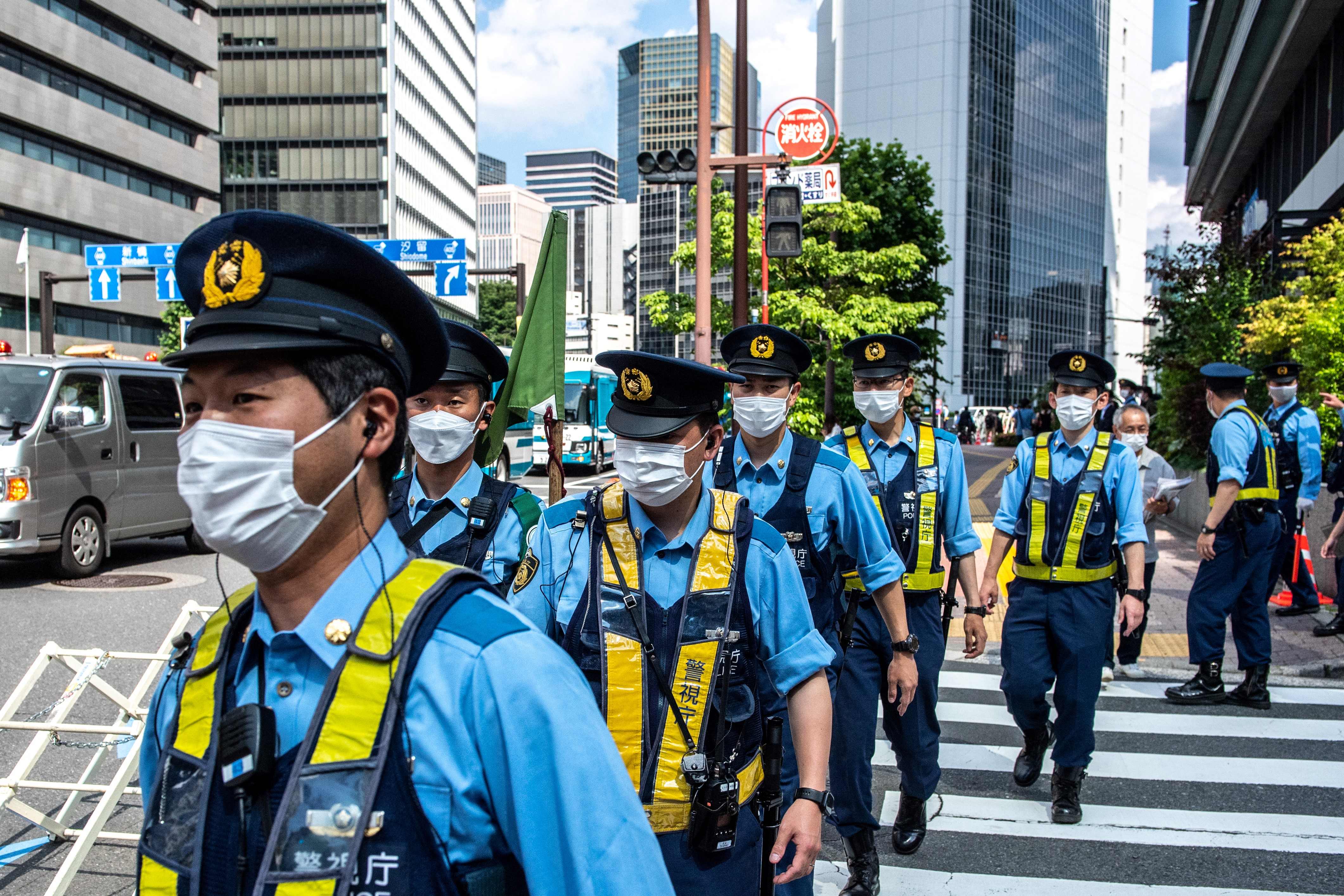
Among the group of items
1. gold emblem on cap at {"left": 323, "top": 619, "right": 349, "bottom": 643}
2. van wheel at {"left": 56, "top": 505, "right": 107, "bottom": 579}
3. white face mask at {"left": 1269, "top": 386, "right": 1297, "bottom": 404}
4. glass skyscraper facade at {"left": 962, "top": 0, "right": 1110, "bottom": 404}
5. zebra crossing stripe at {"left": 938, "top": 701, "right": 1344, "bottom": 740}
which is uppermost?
glass skyscraper facade at {"left": 962, "top": 0, "right": 1110, "bottom": 404}

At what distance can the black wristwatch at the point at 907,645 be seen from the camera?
410 centimetres

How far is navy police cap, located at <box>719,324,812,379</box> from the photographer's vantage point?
4.70 metres

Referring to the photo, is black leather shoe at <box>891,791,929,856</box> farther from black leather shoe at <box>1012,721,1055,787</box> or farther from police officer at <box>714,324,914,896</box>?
black leather shoe at <box>1012,721,1055,787</box>

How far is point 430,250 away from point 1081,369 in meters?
18.3

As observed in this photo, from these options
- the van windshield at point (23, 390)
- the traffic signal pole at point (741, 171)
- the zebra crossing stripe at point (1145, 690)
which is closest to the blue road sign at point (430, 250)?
the traffic signal pole at point (741, 171)

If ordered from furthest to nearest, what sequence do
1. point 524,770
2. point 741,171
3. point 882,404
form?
point 741,171 → point 882,404 → point 524,770

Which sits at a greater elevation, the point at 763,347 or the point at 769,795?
the point at 763,347

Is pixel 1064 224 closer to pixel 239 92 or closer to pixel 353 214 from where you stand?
pixel 353 214

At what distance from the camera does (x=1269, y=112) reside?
30953 millimetres

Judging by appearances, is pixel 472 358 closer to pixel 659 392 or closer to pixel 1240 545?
pixel 659 392

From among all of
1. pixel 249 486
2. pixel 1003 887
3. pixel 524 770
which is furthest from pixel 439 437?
pixel 1003 887

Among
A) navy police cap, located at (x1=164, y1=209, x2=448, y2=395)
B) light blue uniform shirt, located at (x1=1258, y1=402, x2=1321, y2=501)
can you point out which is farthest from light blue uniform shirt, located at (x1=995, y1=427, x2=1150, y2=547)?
navy police cap, located at (x1=164, y1=209, x2=448, y2=395)

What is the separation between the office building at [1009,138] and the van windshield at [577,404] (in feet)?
194

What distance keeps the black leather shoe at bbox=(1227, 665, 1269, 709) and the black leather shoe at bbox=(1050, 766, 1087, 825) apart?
105 inches
